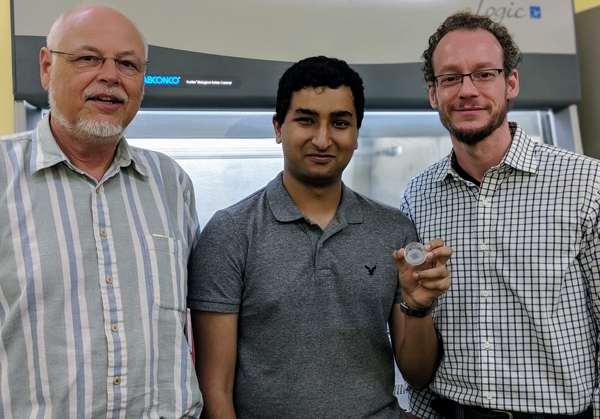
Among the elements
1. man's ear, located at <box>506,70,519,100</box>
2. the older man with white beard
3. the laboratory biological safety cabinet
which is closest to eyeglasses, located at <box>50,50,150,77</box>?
the older man with white beard

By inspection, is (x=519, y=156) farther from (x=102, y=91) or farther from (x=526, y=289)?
(x=102, y=91)

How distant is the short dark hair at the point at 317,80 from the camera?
1304 mm

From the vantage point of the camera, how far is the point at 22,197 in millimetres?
1054

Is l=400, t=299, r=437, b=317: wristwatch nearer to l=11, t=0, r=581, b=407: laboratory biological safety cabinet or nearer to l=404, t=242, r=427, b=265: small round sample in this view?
l=404, t=242, r=427, b=265: small round sample

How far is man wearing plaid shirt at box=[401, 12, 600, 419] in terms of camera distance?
4.06 ft

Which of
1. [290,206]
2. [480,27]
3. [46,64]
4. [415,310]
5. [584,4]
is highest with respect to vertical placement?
[584,4]

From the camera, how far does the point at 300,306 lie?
4.05ft

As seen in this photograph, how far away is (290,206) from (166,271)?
1.14 feet

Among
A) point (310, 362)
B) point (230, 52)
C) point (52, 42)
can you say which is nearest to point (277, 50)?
point (230, 52)

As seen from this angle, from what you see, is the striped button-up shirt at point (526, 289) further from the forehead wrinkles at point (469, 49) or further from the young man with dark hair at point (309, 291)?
the forehead wrinkles at point (469, 49)

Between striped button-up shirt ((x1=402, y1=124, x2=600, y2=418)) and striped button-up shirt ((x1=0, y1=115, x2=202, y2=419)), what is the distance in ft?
2.23

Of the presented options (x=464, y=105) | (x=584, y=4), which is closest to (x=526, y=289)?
(x=464, y=105)

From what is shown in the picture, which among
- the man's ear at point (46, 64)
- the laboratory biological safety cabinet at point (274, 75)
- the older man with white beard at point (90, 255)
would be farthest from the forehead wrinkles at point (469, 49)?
the man's ear at point (46, 64)

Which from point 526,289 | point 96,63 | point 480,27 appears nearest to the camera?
point 96,63
